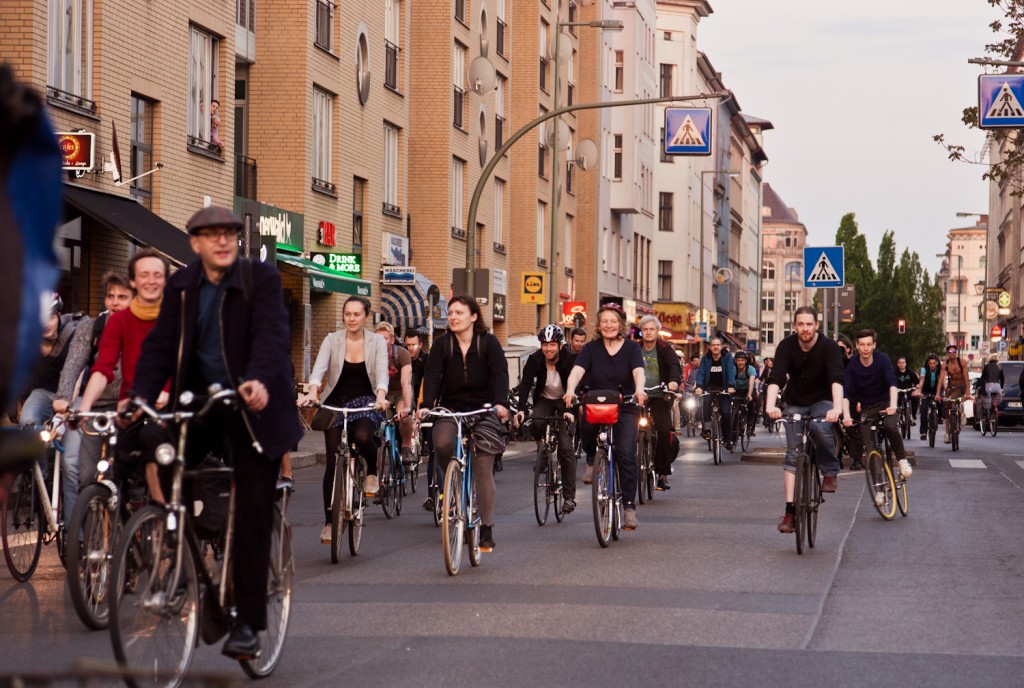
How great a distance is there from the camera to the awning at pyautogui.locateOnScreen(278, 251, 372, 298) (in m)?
26.8

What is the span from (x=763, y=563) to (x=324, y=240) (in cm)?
2112

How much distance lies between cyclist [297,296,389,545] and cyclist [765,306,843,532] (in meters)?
3.08

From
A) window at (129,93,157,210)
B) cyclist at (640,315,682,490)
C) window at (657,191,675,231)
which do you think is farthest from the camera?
window at (657,191,675,231)

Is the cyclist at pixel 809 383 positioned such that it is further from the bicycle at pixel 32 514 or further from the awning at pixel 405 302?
the awning at pixel 405 302

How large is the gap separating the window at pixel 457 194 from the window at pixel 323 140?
9058 mm

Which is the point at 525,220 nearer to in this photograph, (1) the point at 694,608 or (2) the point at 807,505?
(2) the point at 807,505

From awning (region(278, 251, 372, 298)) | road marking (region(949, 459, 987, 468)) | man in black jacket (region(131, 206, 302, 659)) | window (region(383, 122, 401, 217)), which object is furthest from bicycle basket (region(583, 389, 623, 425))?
window (region(383, 122, 401, 217))

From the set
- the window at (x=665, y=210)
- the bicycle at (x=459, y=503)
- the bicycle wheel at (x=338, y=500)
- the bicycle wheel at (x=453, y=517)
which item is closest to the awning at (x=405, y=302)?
the bicycle wheel at (x=338, y=500)

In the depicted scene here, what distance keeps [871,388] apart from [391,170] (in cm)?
2291

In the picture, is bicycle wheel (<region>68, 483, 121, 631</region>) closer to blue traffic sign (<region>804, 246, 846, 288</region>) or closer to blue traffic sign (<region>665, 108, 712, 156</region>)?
blue traffic sign (<region>665, 108, 712, 156</region>)

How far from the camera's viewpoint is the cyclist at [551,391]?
15.0 meters

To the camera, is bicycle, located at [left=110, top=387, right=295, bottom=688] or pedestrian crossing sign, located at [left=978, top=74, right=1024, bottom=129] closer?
bicycle, located at [left=110, top=387, right=295, bottom=688]

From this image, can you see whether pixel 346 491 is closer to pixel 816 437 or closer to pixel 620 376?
pixel 620 376

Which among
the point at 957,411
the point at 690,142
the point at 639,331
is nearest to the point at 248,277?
the point at 639,331
